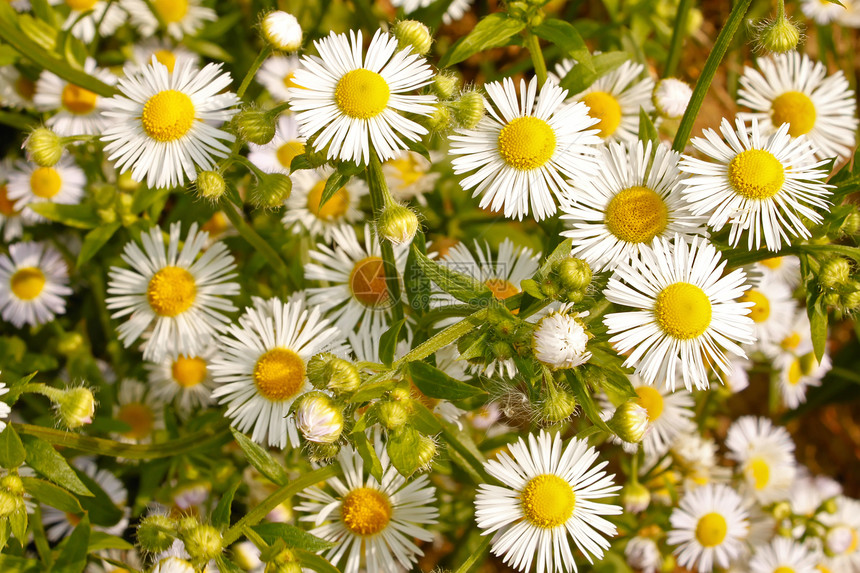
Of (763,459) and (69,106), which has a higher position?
(69,106)

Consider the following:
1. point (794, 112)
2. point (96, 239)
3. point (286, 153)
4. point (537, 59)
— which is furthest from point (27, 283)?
point (794, 112)

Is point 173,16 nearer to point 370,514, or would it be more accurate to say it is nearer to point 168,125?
point 168,125

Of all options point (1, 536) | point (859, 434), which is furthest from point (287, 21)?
point (859, 434)

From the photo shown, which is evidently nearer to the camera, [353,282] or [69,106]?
[353,282]

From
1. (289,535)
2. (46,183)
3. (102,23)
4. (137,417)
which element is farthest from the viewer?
(102,23)

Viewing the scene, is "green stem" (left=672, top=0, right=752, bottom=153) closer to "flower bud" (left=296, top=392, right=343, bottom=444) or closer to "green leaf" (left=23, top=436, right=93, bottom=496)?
"flower bud" (left=296, top=392, right=343, bottom=444)

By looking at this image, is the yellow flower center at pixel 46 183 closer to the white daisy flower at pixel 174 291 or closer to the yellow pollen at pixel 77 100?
the yellow pollen at pixel 77 100

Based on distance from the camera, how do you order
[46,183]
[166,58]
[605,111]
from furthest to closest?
1. [166,58]
2. [46,183]
3. [605,111]

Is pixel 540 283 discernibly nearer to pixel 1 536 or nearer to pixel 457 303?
pixel 457 303
